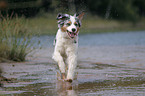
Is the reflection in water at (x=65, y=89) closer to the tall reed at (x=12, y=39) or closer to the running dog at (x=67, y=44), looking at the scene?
the running dog at (x=67, y=44)

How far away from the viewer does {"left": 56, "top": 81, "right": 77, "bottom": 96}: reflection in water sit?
629 cm

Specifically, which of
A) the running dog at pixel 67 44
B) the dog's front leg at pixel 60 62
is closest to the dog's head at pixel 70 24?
the running dog at pixel 67 44

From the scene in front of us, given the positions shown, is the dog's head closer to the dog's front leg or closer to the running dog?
the running dog

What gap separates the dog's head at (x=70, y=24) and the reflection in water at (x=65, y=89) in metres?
1.13

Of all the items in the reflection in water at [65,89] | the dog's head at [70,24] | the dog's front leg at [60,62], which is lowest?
the reflection in water at [65,89]

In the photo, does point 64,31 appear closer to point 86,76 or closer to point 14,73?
point 86,76

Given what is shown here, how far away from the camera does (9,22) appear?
11.4m

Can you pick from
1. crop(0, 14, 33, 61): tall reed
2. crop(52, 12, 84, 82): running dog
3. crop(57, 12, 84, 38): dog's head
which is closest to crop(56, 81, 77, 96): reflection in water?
crop(52, 12, 84, 82): running dog

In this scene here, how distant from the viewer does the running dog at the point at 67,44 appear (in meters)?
7.59

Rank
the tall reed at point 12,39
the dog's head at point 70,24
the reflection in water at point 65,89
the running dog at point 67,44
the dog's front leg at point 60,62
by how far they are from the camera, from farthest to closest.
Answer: the tall reed at point 12,39
the dog's front leg at point 60,62
the running dog at point 67,44
the dog's head at point 70,24
the reflection in water at point 65,89

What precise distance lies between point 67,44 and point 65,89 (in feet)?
4.91

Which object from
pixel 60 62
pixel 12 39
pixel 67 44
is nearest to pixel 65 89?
pixel 60 62

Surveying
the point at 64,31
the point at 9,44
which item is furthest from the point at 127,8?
the point at 64,31

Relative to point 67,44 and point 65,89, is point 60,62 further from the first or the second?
point 65,89
